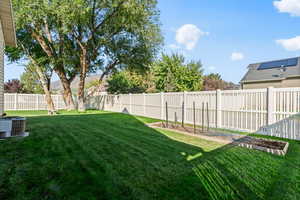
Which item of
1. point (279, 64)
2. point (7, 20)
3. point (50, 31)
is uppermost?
point (50, 31)

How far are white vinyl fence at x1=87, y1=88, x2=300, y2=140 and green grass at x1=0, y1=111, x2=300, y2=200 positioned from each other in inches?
59.4

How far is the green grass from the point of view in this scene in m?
2.03

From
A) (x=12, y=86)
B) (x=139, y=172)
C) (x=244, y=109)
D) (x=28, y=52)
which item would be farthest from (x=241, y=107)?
(x=12, y=86)

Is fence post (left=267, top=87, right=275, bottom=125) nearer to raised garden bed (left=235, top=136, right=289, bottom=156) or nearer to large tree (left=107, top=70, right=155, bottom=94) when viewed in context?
raised garden bed (left=235, top=136, right=289, bottom=156)

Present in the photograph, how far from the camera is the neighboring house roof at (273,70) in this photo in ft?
46.6

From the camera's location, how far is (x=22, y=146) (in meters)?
3.42

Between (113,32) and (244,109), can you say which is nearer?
(244,109)

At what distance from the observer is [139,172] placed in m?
2.57

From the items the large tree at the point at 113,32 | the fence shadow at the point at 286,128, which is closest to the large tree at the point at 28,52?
the large tree at the point at 113,32

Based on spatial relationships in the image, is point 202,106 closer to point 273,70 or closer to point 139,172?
point 139,172

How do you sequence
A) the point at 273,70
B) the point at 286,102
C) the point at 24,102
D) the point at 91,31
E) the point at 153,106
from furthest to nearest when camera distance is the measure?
the point at 273,70, the point at 24,102, the point at 91,31, the point at 153,106, the point at 286,102

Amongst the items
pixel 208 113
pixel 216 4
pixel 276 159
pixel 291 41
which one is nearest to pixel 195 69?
pixel 216 4

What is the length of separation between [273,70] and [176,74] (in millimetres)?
8972

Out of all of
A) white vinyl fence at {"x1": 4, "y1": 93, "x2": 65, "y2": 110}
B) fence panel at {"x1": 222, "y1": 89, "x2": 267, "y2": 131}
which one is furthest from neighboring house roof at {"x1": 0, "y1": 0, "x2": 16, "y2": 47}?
white vinyl fence at {"x1": 4, "y1": 93, "x2": 65, "y2": 110}
